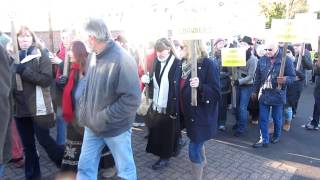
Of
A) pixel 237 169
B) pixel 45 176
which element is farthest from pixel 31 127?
pixel 237 169

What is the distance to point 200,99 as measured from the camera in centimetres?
404

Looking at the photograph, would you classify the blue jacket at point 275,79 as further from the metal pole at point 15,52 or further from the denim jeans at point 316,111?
the metal pole at point 15,52

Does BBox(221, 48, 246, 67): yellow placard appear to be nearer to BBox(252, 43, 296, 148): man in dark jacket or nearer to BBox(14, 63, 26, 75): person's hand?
BBox(252, 43, 296, 148): man in dark jacket

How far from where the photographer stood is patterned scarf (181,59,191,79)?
13.8 ft

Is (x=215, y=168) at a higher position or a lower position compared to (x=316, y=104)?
lower

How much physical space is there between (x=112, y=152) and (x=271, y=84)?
10.9 feet

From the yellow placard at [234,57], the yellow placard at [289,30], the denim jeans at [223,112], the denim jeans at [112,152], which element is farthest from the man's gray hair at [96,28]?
the denim jeans at [223,112]

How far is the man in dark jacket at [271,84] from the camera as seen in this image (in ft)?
18.9

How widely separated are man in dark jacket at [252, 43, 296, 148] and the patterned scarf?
2059mm

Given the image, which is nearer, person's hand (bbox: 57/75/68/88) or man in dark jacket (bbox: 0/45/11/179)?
man in dark jacket (bbox: 0/45/11/179)

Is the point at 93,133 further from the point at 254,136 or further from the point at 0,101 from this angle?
the point at 254,136

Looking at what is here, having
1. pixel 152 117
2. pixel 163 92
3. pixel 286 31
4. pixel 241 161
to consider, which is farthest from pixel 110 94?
pixel 286 31

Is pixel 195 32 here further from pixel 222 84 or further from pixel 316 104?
pixel 316 104

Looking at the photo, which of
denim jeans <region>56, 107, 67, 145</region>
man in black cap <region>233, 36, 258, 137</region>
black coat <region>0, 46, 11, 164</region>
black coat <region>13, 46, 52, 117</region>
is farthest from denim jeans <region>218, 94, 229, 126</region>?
black coat <region>0, 46, 11, 164</region>
